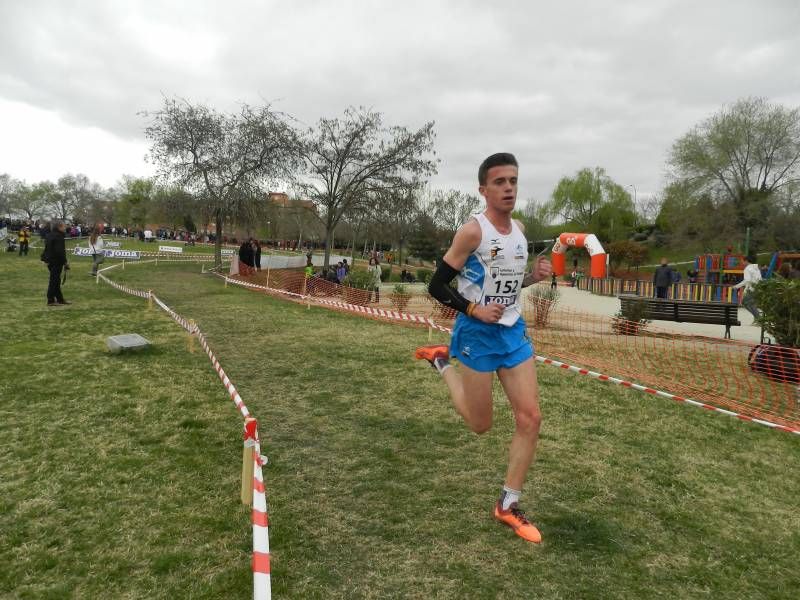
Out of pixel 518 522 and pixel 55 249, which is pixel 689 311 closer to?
pixel 518 522

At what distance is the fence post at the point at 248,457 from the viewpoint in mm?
2961

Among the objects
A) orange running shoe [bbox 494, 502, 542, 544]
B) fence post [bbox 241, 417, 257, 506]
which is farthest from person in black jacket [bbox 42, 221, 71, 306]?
orange running shoe [bbox 494, 502, 542, 544]

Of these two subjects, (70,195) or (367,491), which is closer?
(367,491)

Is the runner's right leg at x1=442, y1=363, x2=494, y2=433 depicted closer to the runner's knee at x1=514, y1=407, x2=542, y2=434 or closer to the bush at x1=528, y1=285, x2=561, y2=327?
the runner's knee at x1=514, y1=407, x2=542, y2=434

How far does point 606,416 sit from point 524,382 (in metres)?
2.93

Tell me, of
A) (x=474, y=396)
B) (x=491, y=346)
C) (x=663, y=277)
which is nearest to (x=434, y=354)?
(x=474, y=396)

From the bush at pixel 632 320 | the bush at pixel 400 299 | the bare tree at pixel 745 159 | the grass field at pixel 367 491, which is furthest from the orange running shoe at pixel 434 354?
the bare tree at pixel 745 159

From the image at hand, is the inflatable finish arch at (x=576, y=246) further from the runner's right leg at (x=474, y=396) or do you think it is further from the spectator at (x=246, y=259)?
the spectator at (x=246, y=259)

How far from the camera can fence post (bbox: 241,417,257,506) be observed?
2961mm

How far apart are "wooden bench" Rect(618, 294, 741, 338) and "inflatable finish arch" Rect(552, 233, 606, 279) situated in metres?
7.62

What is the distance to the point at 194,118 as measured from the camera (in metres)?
26.3

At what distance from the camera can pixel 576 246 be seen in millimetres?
4875

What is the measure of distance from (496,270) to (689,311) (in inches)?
459

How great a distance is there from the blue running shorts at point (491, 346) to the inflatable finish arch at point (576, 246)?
3.25ft
